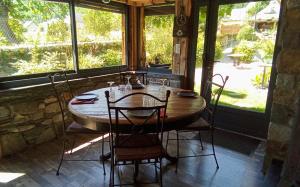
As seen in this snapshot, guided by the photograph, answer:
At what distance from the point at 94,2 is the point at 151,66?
1.66 metres

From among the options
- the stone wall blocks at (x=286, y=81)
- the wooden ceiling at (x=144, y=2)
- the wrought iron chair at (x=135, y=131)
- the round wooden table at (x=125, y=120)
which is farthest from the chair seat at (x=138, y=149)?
the wooden ceiling at (x=144, y=2)

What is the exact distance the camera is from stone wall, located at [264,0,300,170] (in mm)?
2123

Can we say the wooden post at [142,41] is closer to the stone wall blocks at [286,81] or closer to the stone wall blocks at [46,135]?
the stone wall blocks at [46,135]

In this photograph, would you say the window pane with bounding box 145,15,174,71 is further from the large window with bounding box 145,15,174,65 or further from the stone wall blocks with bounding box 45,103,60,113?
the stone wall blocks with bounding box 45,103,60,113

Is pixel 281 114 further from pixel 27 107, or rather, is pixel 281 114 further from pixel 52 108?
pixel 27 107

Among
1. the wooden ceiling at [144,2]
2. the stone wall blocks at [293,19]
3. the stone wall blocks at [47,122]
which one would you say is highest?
the wooden ceiling at [144,2]

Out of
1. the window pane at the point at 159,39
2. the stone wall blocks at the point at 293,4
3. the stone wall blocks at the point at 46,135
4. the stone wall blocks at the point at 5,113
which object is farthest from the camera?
the window pane at the point at 159,39

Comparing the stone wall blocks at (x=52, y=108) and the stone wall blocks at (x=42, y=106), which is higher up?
the stone wall blocks at (x=42, y=106)

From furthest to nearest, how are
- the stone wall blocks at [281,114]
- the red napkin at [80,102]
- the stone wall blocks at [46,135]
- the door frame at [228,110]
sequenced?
the door frame at [228,110], the stone wall blocks at [46,135], the stone wall blocks at [281,114], the red napkin at [80,102]

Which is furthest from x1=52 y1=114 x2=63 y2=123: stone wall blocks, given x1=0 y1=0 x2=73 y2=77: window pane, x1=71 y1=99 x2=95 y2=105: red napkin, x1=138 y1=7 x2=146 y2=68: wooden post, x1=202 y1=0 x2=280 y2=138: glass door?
x1=202 y1=0 x2=280 y2=138: glass door

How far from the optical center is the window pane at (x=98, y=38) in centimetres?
364

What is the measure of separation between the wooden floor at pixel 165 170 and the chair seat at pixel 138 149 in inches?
20.0

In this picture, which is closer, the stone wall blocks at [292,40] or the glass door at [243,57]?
the stone wall blocks at [292,40]

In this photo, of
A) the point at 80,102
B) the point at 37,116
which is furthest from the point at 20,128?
the point at 80,102
